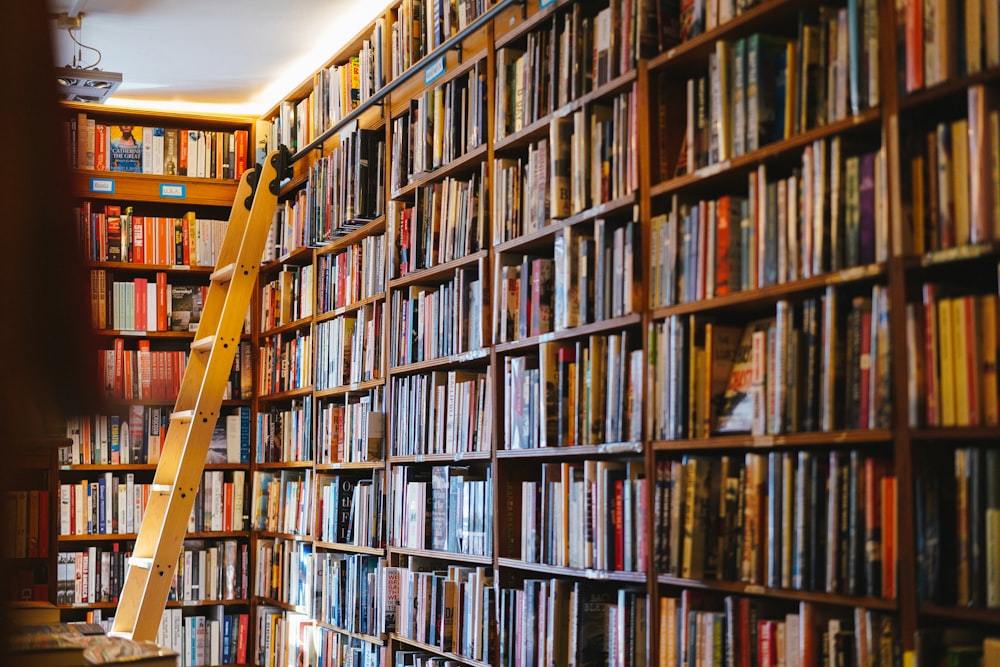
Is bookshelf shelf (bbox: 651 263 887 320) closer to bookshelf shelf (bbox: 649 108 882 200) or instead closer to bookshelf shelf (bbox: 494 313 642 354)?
bookshelf shelf (bbox: 494 313 642 354)

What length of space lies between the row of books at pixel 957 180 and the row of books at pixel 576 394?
0.87 metres

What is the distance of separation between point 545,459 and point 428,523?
70 centimetres

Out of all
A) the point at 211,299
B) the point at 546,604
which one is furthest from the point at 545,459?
the point at 211,299

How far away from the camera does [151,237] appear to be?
19.9 feet

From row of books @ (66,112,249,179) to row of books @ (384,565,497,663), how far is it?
3.08 meters

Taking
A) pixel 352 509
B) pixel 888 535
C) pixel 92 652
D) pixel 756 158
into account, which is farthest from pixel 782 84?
pixel 352 509

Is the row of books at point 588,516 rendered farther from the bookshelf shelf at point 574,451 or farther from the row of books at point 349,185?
the row of books at point 349,185

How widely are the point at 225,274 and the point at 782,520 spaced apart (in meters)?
3.51

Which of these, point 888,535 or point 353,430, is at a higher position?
point 353,430

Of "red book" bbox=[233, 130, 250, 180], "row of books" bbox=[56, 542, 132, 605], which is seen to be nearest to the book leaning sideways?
"row of books" bbox=[56, 542, 132, 605]

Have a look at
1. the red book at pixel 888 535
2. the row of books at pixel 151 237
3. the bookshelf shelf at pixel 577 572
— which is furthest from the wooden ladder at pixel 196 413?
the red book at pixel 888 535

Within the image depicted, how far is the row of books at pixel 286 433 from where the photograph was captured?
5.30m

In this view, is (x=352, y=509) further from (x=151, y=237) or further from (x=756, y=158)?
(x=756, y=158)

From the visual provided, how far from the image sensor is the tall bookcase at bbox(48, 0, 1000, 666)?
1960 millimetres
